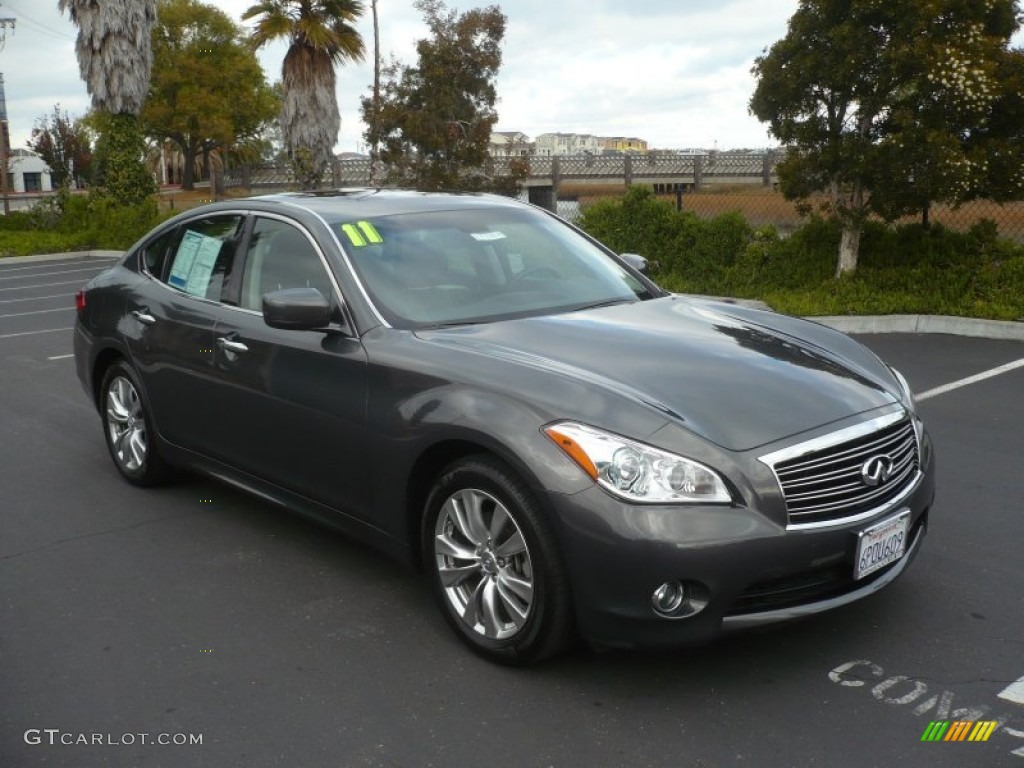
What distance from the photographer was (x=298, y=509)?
193 inches

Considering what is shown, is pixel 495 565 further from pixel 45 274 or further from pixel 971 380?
pixel 45 274

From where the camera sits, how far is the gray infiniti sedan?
3547 millimetres

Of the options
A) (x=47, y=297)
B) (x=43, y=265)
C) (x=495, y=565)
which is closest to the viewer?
(x=495, y=565)

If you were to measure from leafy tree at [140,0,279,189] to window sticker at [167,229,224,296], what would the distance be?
71330 millimetres

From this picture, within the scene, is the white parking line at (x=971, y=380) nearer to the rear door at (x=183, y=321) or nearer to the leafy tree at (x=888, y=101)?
the leafy tree at (x=888, y=101)

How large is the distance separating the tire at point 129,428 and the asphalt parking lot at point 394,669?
0.42m

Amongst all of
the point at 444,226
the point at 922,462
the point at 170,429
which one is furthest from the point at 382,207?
the point at 922,462

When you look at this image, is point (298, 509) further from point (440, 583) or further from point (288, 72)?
point (288, 72)

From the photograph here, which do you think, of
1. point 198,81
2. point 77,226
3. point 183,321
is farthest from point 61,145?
point 183,321

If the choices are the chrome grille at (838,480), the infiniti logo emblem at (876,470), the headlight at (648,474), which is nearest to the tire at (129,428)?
the headlight at (648,474)

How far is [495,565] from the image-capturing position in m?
3.93

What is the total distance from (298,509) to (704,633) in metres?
2.06

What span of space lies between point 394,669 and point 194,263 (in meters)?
2.71

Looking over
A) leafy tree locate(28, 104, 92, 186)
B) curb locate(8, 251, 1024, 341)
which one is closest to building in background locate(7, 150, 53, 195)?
leafy tree locate(28, 104, 92, 186)
